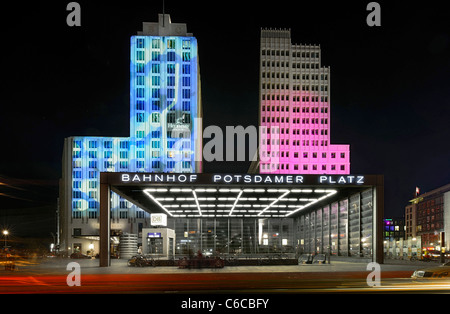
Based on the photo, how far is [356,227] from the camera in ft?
135

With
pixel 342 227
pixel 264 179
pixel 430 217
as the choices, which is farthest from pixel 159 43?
pixel 430 217

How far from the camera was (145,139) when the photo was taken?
120 meters

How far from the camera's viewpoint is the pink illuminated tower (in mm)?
145625

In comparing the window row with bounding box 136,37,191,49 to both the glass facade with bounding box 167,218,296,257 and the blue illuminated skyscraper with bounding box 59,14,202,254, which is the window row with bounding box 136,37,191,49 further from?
the glass facade with bounding box 167,218,296,257

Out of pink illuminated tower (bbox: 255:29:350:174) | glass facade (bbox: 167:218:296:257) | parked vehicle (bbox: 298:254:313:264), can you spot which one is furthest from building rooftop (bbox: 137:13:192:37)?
parked vehicle (bbox: 298:254:313:264)

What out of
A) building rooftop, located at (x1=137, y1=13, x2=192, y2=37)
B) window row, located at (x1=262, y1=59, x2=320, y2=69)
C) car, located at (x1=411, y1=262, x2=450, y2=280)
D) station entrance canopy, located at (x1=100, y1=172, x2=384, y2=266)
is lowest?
car, located at (x1=411, y1=262, x2=450, y2=280)

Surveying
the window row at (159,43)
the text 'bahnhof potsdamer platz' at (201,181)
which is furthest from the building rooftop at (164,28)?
the window row at (159,43)

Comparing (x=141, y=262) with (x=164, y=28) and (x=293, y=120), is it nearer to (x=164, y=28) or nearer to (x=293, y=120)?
(x=164, y=28)

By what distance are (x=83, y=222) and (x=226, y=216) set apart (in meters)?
59.9

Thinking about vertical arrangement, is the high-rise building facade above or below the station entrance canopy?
below

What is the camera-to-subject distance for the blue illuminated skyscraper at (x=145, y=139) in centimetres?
11562

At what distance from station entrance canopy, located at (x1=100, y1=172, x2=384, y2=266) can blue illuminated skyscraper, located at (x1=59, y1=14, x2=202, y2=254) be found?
66.4 m

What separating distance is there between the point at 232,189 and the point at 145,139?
83.7 meters

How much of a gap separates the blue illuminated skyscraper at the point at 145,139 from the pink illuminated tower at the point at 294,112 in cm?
3356
